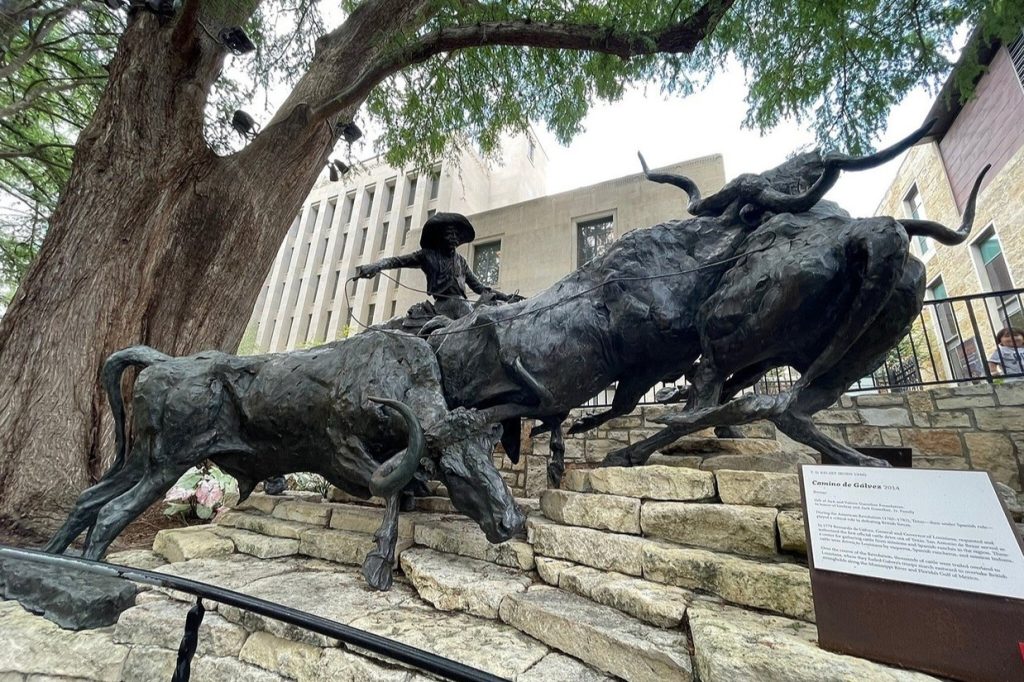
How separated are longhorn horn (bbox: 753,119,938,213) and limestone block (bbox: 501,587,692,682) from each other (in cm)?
253

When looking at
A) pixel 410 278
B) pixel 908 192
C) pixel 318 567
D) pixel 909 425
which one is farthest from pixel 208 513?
pixel 908 192

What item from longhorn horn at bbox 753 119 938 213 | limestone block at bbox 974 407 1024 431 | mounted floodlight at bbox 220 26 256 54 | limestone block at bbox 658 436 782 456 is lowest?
limestone block at bbox 658 436 782 456

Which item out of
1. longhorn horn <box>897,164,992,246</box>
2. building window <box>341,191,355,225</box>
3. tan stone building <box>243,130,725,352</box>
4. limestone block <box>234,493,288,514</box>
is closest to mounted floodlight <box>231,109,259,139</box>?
tan stone building <box>243,130,725,352</box>

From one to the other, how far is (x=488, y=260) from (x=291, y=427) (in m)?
12.1

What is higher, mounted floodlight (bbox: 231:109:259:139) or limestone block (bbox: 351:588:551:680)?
mounted floodlight (bbox: 231:109:259:139)

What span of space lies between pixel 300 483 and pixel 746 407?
190 inches

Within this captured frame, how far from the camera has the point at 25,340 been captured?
13.8 feet

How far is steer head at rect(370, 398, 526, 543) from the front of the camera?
234 centimetres

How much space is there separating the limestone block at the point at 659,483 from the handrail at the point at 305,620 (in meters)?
1.80

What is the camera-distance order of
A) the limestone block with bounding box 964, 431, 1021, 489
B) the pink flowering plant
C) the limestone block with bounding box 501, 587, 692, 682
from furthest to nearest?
the pink flowering plant
the limestone block with bounding box 964, 431, 1021, 489
the limestone block with bounding box 501, 587, 692, 682

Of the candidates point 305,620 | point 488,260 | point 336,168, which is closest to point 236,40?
point 336,168

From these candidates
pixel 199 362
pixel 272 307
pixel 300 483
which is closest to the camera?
pixel 199 362

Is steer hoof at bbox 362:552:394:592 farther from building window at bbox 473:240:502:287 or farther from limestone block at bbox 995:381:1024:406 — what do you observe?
building window at bbox 473:240:502:287

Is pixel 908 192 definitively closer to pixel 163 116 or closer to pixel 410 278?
pixel 410 278
